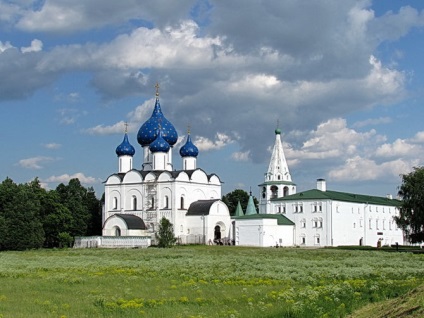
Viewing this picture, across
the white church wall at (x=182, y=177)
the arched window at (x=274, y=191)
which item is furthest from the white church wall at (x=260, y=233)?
the arched window at (x=274, y=191)

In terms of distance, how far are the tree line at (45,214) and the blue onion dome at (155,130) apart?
32.5ft

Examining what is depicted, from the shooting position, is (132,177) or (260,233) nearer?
(260,233)

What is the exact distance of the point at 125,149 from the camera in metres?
85.5

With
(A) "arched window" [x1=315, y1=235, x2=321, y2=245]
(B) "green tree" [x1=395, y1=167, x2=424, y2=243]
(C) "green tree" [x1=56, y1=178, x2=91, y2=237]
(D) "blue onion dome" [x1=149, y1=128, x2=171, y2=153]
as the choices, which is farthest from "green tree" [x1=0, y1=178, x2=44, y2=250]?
(B) "green tree" [x1=395, y1=167, x2=424, y2=243]

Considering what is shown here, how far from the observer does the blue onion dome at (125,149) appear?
281 feet

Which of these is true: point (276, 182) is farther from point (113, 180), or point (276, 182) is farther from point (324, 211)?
point (113, 180)

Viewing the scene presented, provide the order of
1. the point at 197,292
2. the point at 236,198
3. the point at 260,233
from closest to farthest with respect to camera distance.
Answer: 1. the point at 197,292
2. the point at 260,233
3. the point at 236,198

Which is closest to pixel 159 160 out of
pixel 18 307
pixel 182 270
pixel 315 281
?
pixel 182 270

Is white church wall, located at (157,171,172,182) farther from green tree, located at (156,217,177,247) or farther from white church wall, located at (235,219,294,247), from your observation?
green tree, located at (156,217,177,247)

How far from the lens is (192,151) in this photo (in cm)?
8369

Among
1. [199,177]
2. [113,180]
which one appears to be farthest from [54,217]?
[199,177]

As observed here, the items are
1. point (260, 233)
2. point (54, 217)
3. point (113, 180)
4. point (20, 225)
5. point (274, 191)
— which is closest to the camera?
point (20, 225)

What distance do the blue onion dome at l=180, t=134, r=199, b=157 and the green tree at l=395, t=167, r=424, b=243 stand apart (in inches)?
1282

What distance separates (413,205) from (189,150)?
1398 inches
